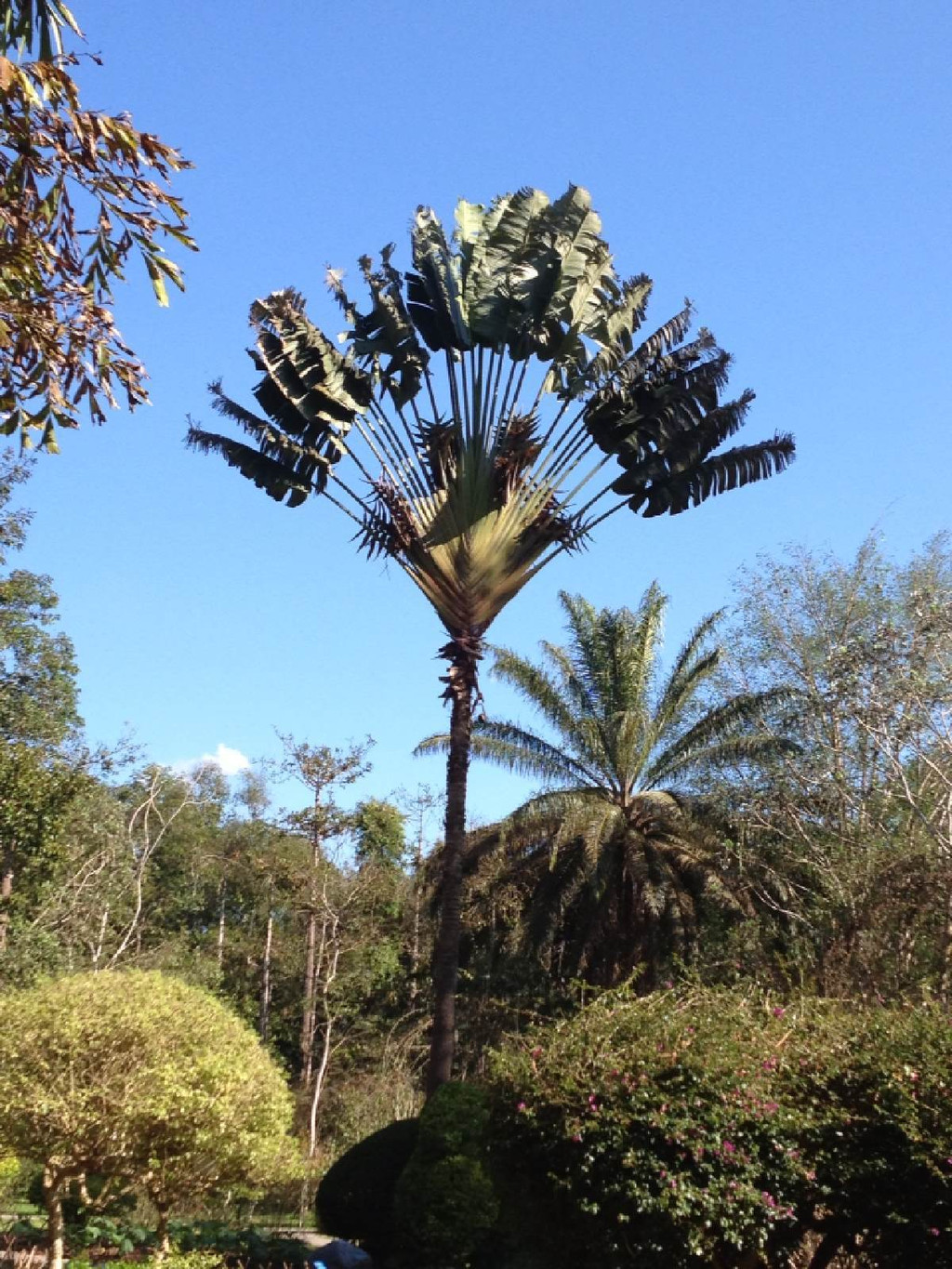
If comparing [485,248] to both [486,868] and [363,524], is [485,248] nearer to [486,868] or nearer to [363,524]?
[363,524]

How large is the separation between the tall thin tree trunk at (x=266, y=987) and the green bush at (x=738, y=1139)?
23.5 metres

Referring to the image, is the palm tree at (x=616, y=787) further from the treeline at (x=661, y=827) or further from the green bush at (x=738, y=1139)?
the green bush at (x=738, y=1139)

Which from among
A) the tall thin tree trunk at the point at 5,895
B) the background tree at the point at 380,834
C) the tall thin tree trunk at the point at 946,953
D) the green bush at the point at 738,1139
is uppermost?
the background tree at the point at 380,834

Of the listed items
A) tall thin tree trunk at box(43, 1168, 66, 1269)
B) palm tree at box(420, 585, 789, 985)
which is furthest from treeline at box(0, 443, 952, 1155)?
tall thin tree trunk at box(43, 1168, 66, 1269)

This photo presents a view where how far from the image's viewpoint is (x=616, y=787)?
20875 mm

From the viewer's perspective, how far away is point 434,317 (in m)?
16.5

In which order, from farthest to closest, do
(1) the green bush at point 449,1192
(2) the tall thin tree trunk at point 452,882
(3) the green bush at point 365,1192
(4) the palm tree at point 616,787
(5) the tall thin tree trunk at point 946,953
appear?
(4) the palm tree at point 616,787 → (5) the tall thin tree trunk at point 946,953 → (2) the tall thin tree trunk at point 452,882 → (3) the green bush at point 365,1192 → (1) the green bush at point 449,1192

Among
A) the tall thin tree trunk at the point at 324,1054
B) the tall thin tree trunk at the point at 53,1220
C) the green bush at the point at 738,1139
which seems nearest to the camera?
the green bush at the point at 738,1139

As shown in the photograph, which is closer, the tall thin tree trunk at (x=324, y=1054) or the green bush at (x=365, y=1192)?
the green bush at (x=365, y=1192)

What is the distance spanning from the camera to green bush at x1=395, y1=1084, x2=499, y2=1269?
11523 mm

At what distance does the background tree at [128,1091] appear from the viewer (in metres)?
10.4

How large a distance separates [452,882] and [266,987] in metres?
19.5

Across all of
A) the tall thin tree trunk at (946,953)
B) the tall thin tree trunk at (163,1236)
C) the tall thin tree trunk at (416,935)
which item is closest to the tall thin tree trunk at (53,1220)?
the tall thin tree trunk at (163,1236)

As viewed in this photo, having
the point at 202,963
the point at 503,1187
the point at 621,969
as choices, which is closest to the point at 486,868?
the point at 621,969
